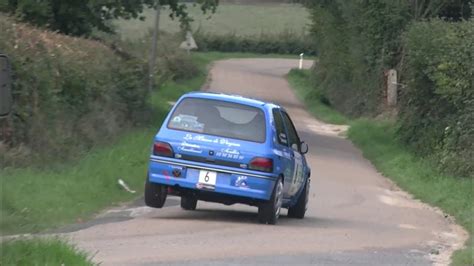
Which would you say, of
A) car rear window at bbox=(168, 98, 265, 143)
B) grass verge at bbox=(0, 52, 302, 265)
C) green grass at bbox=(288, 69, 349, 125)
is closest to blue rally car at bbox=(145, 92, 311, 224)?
car rear window at bbox=(168, 98, 265, 143)

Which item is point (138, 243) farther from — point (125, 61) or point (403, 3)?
point (403, 3)

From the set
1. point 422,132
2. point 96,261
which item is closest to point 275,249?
point 96,261

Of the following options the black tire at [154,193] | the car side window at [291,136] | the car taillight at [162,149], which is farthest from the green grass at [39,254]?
the car side window at [291,136]

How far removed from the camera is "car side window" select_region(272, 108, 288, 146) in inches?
575

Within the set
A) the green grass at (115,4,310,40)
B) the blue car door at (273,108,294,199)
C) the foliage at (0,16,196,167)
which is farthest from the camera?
the green grass at (115,4,310,40)

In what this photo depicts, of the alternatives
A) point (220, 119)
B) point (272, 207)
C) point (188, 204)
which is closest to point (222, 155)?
point (220, 119)

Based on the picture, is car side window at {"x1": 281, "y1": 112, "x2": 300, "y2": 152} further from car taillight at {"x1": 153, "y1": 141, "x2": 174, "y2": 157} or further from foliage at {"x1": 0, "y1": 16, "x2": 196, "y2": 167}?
foliage at {"x1": 0, "y1": 16, "x2": 196, "y2": 167}

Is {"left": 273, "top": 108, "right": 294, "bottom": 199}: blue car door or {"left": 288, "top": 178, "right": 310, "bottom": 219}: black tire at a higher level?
{"left": 273, "top": 108, "right": 294, "bottom": 199}: blue car door

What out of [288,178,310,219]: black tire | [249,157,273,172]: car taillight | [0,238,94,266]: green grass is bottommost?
[288,178,310,219]: black tire

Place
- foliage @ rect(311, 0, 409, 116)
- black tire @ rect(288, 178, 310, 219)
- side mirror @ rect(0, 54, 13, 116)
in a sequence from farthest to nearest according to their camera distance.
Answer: foliage @ rect(311, 0, 409, 116) < black tire @ rect(288, 178, 310, 219) < side mirror @ rect(0, 54, 13, 116)

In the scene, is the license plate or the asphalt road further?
the license plate

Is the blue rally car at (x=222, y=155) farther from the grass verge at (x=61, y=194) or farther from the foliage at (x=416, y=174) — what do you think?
the foliage at (x=416, y=174)

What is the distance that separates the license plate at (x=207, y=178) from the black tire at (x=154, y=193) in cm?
68

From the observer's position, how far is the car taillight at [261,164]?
13.8m
